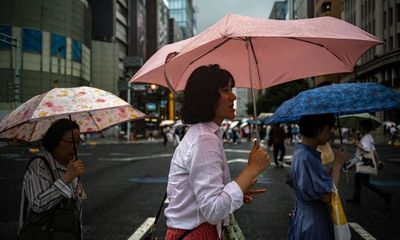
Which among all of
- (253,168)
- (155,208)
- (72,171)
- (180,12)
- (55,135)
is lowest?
(155,208)

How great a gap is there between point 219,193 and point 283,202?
709cm

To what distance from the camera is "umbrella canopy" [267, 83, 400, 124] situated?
3.89 metres

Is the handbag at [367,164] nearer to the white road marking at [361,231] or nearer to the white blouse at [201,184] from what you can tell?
the white road marking at [361,231]

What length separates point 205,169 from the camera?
2059 mm

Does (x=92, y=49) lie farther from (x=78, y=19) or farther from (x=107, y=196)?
(x=107, y=196)

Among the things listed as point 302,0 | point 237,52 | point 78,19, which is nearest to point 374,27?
point 78,19

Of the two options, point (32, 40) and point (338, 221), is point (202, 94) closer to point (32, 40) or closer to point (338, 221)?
point (338, 221)

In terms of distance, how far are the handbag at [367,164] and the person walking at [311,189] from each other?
5.06m

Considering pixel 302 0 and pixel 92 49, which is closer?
pixel 92 49

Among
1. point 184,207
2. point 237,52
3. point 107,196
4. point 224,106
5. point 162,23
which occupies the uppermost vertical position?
point 162,23

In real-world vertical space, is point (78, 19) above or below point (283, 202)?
above

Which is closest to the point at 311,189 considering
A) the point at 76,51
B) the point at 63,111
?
the point at 63,111

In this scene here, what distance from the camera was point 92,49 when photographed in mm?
69812

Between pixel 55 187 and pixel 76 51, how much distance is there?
5903cm
